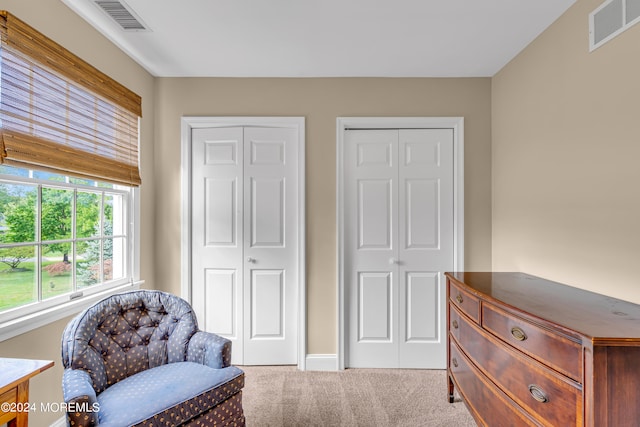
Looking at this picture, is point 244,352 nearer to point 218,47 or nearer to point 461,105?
point 218,47

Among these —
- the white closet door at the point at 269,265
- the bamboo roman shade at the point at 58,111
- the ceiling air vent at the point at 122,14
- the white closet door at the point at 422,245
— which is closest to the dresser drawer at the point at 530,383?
the white closet door at the point at 422,245

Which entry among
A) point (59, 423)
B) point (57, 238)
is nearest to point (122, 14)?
point (57, 238)

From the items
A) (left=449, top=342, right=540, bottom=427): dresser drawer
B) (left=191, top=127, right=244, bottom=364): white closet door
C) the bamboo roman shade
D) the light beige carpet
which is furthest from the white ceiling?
the light beige carpet

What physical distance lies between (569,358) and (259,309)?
7.30ft

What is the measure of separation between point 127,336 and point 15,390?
0.75m

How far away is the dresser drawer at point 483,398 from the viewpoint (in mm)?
1410

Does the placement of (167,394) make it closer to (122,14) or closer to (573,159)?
(122,14)

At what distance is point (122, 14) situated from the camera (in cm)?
195

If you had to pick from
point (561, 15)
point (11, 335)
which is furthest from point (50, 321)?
point (561, 15)

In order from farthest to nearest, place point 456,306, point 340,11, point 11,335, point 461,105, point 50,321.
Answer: point 461,105, point 456,306, point 340,11, point 50,321, point 11,335

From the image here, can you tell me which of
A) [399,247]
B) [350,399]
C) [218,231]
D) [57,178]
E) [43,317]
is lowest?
[350,399]

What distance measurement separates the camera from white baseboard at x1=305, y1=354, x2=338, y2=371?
9.04 ft

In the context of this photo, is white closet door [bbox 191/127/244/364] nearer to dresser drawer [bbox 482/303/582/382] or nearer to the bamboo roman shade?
the bamboo roman shade

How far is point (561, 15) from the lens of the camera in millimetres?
1948
